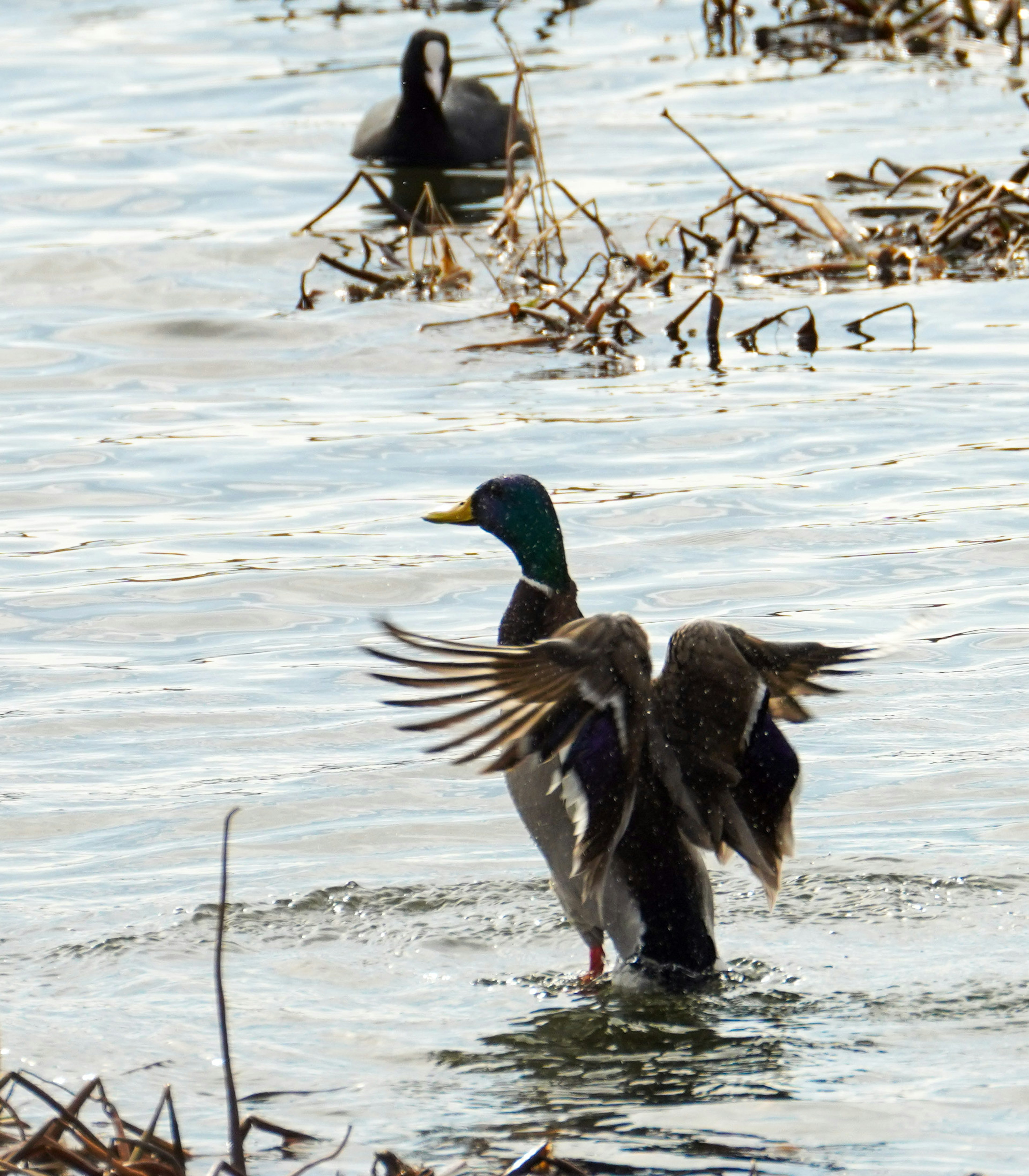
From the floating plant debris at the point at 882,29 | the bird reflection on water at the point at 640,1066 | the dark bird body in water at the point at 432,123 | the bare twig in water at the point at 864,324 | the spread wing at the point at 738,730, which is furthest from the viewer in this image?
the floating plant debris at the point at 882,29

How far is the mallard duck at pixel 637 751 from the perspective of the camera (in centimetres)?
428

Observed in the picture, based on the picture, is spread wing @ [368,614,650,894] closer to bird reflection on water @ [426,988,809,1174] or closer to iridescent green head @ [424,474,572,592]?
bird reflection on water @ [426,988,809,1174]

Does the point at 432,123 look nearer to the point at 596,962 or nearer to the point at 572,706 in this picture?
the point at 596,962

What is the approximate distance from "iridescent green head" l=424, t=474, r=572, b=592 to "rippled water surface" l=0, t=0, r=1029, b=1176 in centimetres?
72

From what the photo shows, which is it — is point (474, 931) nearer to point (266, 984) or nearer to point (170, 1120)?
point (266, 984)

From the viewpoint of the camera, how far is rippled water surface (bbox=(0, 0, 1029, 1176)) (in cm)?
426

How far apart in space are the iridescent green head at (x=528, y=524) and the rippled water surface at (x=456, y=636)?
72 cm

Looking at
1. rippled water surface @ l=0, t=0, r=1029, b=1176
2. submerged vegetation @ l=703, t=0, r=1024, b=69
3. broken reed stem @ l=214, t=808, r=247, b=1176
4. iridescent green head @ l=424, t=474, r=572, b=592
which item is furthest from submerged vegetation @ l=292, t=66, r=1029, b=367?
broken reed stem @ l=214, t=808, r=247, b=1176

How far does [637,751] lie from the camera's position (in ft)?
14.8

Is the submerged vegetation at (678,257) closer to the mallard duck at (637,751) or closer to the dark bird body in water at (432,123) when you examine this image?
the dark bird body in water at (432,123)

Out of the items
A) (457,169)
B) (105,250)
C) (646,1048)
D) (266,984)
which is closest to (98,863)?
(266,984)

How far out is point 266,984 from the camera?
4.70 meters

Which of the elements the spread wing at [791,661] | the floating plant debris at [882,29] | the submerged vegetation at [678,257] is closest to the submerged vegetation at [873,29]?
the floating plant debris at [882,29]

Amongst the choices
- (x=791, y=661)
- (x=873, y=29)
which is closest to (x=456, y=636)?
(x=791, y=661)
